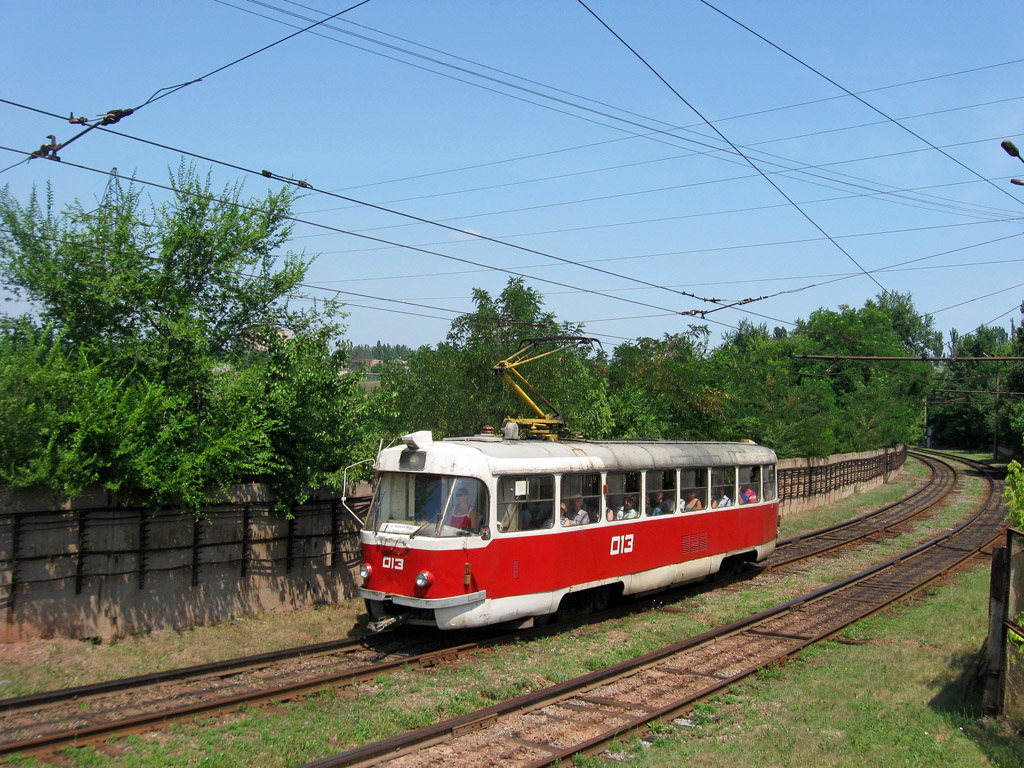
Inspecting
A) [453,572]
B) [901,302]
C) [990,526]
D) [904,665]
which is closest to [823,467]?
[990,526]

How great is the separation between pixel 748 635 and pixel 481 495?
17.2 ft

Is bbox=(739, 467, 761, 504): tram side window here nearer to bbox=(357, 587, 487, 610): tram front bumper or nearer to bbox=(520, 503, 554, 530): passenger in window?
bbox=(520, 503, 554, 530): passenger in window

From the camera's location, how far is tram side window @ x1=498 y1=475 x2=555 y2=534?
11.9m

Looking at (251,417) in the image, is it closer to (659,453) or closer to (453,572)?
(453,572)

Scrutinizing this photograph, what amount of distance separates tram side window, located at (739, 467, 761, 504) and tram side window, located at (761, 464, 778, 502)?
26cm

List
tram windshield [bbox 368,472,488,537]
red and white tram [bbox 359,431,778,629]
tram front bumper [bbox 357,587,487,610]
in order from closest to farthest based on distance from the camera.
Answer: tram front bumper [bbox 357,587,487,610], red and white tram [bbox 359,431,778,629], tram windshield [bbox 368,472,488,537]

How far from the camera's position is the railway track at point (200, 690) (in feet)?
26.6

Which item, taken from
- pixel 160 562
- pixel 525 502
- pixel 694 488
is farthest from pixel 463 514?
pixel 694 488

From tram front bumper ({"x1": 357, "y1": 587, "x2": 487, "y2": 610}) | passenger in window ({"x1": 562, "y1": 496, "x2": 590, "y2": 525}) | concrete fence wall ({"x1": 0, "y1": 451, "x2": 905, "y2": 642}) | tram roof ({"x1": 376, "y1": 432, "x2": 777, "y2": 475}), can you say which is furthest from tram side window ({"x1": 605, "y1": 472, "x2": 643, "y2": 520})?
concrete fence wall ({"x1": 0, "y1": 451, "x2": 905, "y2": 642})

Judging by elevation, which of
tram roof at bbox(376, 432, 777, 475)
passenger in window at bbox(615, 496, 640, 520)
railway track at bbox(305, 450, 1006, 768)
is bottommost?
railway track at bbox(305, 450, 1006, 768)

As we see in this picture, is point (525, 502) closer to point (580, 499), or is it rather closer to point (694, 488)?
point (580, 499)

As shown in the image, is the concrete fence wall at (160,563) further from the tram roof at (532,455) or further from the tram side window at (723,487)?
the tram side window at (723,487)

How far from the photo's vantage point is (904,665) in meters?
11.3

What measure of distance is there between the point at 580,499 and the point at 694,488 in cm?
379
